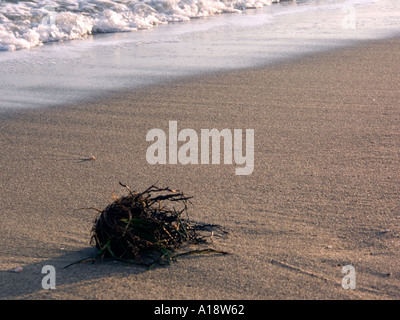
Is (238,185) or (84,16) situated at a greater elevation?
(84,16)

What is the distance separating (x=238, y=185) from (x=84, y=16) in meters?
7.06

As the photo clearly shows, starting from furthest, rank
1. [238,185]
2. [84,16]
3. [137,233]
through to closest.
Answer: [84,16]
[238,185]
[137,233]

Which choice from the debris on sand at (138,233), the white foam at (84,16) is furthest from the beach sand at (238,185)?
the white foam at (84,16)

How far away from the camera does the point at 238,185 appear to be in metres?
3.63

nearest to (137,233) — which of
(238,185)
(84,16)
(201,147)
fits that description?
(238,185)

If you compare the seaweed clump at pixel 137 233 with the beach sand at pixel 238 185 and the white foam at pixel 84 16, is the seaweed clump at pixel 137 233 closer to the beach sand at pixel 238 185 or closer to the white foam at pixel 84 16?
the beach sand at pixel 238 185

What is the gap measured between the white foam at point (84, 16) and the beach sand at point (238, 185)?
3.72m

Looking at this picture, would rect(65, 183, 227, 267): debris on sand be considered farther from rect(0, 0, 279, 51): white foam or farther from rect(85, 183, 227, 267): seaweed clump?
rect(0, 0, 279, 51): white foam

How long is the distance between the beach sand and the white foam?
3724 mm

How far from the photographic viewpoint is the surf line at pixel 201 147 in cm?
404

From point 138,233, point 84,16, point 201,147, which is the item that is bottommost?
point 138,233

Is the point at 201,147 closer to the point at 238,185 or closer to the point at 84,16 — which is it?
the point at 238,185

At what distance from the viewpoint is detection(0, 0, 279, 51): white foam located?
8.91 meters
